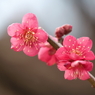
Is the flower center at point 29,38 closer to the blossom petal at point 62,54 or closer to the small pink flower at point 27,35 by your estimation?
the small pink flower at point 27,35

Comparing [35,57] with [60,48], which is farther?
[35,57]

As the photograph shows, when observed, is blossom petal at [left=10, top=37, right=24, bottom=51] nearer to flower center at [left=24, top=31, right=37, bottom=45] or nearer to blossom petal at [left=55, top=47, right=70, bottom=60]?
flower center at [left=24, top=31, right=37, bottom=45]

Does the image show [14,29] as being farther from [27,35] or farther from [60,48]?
[60,48]

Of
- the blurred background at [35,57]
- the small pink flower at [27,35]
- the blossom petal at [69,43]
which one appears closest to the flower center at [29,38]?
the small pink flower at [27,35]

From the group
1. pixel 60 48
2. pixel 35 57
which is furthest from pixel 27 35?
pixel 35 57

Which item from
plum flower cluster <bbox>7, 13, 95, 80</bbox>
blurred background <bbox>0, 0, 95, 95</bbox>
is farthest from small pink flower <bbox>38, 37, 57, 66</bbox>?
blurred background <bbox>0, 0, 95, 95</bbox>

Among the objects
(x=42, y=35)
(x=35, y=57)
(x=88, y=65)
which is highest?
(x=42, y=35)

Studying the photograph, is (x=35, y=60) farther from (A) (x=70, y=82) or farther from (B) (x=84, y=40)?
(B) (x=84, y=40)
